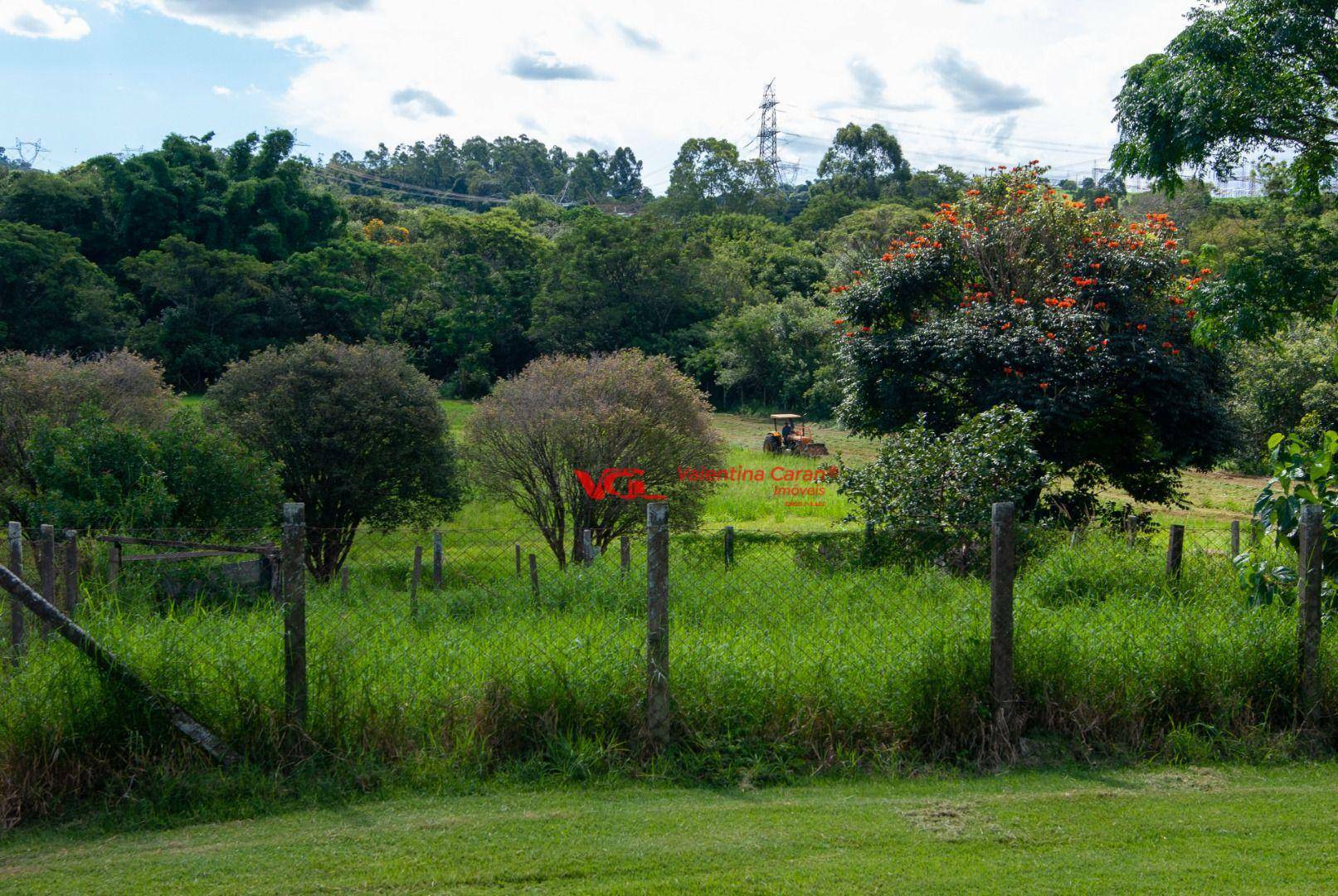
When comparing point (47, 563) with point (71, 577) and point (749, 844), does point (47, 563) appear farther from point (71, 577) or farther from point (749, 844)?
point (749, 844)

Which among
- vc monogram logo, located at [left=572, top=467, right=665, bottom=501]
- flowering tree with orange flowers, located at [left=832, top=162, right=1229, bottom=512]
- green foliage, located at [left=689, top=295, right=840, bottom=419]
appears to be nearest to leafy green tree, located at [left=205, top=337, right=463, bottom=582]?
vc monogram logo, located at [left=572, top=467, right=665, bottom=501]

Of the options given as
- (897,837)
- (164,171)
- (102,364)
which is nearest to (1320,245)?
(897,837)

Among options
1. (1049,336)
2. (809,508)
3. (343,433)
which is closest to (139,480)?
(343,433)


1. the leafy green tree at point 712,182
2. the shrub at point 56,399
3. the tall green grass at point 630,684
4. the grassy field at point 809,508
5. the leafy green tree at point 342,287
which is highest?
the leafy green tree at point 712,182

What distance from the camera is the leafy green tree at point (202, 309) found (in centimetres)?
4016

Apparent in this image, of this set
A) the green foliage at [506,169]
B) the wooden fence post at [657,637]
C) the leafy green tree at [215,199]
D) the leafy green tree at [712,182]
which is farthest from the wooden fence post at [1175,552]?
the green foliage at [506,169]

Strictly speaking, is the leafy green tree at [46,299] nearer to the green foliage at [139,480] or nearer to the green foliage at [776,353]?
the green foliage at [776,353]

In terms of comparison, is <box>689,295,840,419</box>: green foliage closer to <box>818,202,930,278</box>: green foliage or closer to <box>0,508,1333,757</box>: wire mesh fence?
<box>818,202,930,278</box>: green foliage

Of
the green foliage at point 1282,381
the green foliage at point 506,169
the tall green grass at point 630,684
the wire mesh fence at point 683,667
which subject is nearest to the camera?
the tall green grass at point 630,684

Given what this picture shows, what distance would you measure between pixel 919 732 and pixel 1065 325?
1003 cm

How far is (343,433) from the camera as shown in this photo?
18.8 meters

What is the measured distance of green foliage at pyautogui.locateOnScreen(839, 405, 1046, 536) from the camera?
964 cm

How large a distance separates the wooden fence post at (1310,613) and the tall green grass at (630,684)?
7cm

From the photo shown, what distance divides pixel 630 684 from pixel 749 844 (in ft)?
3.55
